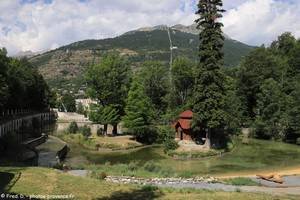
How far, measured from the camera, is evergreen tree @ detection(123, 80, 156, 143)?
6581 cm

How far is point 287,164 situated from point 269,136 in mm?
28276

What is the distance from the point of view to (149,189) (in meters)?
26.3

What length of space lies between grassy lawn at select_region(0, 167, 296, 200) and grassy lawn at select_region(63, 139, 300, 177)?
31.4 feet

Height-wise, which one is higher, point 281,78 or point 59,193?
point 281,78

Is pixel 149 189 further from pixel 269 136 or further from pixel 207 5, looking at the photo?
pixel 269 136

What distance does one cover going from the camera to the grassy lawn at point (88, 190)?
23.1m

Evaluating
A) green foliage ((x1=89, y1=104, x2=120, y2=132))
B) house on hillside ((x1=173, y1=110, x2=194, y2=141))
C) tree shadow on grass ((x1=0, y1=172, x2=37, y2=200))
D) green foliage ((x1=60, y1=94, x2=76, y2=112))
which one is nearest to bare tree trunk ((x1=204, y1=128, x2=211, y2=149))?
house on hillside ((x1=173, y1=110, x2=194, y2=141))

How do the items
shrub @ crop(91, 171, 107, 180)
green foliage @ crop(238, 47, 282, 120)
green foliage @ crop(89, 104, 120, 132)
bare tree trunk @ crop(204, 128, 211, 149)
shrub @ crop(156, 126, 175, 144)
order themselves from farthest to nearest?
green foliage @ crop(238, 47, 282, 120) < green foliage @ crop(89, 104, 120, 132) < shrub @ crop(156, 126, 175, 144) < bare tree trunk @ crop(204, 128, 211, 149) < shrub @ crop(91, 171, 107, 180)

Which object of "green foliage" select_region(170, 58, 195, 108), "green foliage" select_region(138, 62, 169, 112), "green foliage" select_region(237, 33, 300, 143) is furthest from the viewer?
"green foliage" select_region(138, 62, 169, 112)

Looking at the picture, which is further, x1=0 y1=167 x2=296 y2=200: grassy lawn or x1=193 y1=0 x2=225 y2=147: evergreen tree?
x1=193 y1=0 x2=225 y2=147: evergreen tree

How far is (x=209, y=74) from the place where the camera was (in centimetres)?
5850

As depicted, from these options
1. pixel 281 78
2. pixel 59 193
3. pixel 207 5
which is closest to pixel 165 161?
pixel 207 5

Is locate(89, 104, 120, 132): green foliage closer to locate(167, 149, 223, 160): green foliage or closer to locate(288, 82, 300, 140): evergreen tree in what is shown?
locate(167, 149, 223, 160): green foliage

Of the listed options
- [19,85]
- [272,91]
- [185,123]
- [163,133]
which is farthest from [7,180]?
[19,85]
